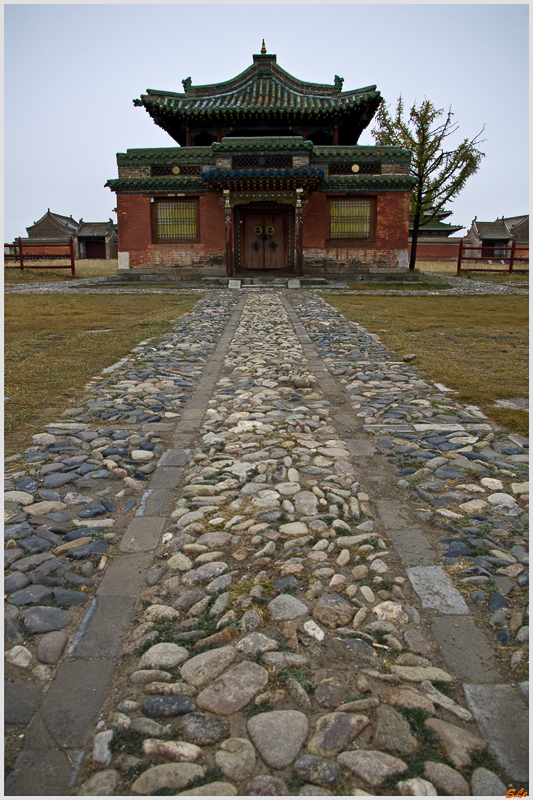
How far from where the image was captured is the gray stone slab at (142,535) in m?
2.81

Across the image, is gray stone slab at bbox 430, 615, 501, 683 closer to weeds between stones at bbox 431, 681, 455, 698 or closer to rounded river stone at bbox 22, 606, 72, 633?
weeds between stones at bbox 431, 681, 455, 698

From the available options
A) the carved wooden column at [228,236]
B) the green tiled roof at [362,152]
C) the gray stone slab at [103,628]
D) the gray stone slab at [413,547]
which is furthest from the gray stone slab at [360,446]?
the green tiled roof at [362,152]

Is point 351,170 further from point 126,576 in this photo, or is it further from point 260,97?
point 126,576

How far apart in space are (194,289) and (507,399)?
1419cm

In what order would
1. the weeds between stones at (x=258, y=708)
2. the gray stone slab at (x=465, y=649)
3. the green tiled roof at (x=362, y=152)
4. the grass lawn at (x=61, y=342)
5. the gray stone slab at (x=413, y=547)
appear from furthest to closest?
the green tiled roof at (x=362, y=152) → the grass lawn at (x=61, y=342) → the gray stone slab at (x=413, y=547) → the gray stone slab at (x=465, y=649) → the weeds between stones at (x=258, y=708)

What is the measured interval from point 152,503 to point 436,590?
1.67 metres

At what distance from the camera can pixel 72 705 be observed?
1867mm

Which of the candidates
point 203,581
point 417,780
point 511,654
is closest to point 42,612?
point 203,581

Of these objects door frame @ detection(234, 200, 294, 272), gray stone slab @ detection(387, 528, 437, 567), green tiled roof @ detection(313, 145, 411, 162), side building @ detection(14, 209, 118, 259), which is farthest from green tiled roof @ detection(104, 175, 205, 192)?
side building @ detection(14, 209, 118, 259)

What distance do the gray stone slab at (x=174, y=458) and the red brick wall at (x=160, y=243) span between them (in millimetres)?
17700

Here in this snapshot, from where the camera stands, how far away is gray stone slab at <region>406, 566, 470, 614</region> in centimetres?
234

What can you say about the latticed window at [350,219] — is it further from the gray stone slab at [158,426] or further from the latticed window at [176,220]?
the gray stone slab at [158,426]

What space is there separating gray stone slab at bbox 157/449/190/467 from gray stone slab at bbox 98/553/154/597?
3.71 feet

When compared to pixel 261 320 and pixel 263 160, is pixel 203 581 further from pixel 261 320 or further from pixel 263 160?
pixel 263 160
